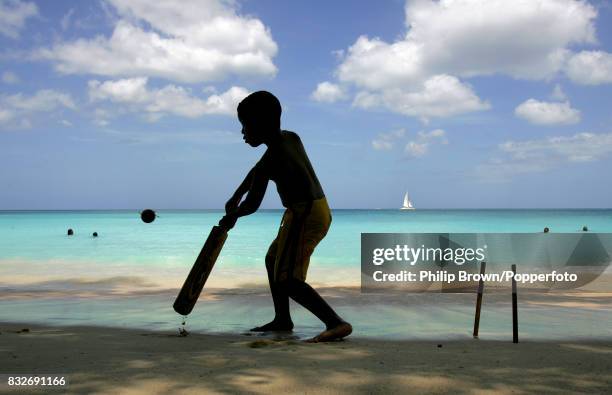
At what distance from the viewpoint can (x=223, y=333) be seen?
5145 millimetres

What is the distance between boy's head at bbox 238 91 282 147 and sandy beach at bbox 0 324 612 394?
1689 millimetres

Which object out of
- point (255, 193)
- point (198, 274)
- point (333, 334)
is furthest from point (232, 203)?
point (333, 334)

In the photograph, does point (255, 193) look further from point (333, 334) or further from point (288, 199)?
point (333, 334)

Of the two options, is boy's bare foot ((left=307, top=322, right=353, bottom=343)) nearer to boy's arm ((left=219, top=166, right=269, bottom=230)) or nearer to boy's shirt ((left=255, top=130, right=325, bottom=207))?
boy's shirt ((left=255, top=130, right=325, bottom=207))

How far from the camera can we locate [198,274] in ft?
15.3

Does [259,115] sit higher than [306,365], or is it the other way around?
[259,115]

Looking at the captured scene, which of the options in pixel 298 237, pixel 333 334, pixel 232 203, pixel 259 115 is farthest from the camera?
pixel 232 203

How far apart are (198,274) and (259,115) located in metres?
1.40

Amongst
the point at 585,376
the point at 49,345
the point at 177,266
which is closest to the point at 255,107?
the point at 49,345

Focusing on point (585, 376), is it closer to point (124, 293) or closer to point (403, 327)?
point (403, 327)

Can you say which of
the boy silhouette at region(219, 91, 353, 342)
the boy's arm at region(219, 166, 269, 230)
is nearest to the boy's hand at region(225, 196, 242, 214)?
the boy silhouette at region(219, 91, 353, 342)

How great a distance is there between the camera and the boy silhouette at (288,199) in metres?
4.55

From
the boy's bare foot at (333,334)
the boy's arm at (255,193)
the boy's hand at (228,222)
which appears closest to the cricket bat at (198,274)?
the boy's hand at (228,222)

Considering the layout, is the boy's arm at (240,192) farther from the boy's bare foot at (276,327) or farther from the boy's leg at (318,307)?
the boy's bare foot at (276,327)
